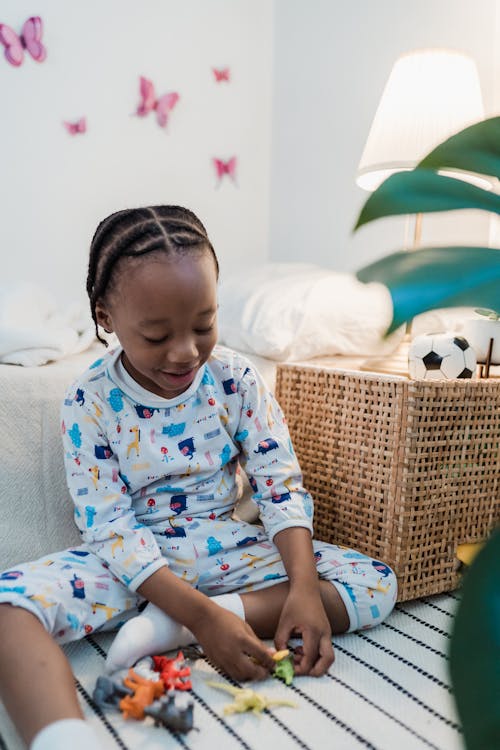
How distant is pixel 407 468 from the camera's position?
1.04 metres

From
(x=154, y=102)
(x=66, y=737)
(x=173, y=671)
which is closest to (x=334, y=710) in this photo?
(x=173, y=671)

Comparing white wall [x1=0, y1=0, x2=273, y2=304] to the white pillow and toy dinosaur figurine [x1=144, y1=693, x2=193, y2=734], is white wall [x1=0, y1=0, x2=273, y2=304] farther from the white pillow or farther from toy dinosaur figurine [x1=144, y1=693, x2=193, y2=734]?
toy dinosaur figurine [x1=144, y1=693, x2=193, y2=734]

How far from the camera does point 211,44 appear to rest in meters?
2.27

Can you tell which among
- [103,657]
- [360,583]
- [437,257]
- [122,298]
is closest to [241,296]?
[122,298]

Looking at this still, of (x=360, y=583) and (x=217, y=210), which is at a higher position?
(x=217, y=210)

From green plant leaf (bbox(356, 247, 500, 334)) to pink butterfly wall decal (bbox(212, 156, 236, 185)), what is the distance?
82.2 inches

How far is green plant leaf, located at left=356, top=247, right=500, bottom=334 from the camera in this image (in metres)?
0.32

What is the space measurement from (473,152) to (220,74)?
6.99 ft

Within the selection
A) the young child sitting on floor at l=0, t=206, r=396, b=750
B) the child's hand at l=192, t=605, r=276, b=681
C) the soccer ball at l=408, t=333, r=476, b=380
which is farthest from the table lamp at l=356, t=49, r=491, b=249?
the child's hand at l=192, t=605, r=276, b=681

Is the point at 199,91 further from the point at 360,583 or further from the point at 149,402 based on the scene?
the point at 360,583

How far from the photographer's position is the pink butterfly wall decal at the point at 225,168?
2326 mm

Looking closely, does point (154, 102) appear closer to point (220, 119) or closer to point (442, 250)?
point (220, 119)

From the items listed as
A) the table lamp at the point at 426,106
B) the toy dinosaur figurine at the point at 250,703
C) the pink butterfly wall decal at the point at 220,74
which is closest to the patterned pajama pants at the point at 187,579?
the toy dinosaur figurine at the point at 250,703

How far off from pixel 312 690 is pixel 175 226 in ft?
2.01
